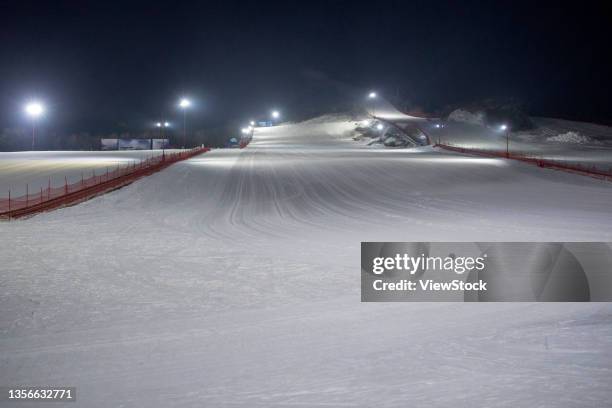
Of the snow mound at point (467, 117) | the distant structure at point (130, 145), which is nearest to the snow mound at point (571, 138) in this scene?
the snow mound at point (467, 117)

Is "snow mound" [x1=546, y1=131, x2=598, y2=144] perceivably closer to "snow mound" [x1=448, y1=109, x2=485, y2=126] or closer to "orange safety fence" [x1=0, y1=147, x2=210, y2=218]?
"snow mound" [x1=448, y1=109, x2=485, y2=126]

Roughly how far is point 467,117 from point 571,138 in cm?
2751

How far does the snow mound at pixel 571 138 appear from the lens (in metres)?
84.4

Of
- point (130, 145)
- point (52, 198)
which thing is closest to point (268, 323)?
point (52, 198)

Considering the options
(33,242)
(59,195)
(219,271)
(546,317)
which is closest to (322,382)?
(546,317)

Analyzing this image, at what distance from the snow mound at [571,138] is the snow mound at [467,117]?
1915 centimetres

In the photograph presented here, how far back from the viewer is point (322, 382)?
22.7 feet

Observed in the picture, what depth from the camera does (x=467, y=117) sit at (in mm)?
111750

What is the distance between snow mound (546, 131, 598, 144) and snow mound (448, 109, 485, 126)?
19.2 m

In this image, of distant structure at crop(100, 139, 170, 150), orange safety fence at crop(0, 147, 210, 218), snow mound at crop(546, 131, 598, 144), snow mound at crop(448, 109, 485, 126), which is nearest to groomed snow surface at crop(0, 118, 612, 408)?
orange safety fence at crop(0, 147, 210, 218)

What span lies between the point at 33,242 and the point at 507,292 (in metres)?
11.6

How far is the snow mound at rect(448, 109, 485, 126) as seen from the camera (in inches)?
4264

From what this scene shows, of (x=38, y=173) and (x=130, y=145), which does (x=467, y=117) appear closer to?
(x=130, y=145)

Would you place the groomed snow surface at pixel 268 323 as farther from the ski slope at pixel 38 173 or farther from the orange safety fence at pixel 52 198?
the ski slope at pixel 38 173
